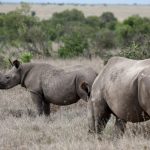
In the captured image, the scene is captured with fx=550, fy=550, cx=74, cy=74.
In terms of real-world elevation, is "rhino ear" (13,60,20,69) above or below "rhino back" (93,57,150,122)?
below

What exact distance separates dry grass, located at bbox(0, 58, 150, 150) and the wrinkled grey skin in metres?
0.32

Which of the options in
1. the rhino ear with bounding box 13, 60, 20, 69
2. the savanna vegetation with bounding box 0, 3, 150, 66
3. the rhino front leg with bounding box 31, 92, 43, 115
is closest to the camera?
the rhino front leg with bounding box 31, 92, 43, 115

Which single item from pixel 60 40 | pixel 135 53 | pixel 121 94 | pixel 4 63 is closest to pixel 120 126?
pixel 121 94

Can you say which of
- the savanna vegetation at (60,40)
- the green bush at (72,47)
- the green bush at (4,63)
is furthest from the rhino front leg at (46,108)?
the green bush at (72,47)

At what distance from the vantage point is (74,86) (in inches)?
443

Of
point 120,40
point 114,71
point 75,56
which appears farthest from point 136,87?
point 120,40

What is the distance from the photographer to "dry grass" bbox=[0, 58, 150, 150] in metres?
7.55

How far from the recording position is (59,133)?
8.91m

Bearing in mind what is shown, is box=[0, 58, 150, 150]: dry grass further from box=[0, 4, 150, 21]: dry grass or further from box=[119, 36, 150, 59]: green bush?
box=[0, 4, 150, 21]: dry grass

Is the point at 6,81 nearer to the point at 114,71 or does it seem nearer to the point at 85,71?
the point at 85,71

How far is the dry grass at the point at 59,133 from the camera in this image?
7.55 m

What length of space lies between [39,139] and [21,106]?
163 inches

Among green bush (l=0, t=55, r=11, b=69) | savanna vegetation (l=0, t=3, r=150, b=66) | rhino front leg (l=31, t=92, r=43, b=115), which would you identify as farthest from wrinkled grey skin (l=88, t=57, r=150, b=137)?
green bush (l=0, t=55, r=11, b=69)

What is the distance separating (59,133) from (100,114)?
1.11 metres
